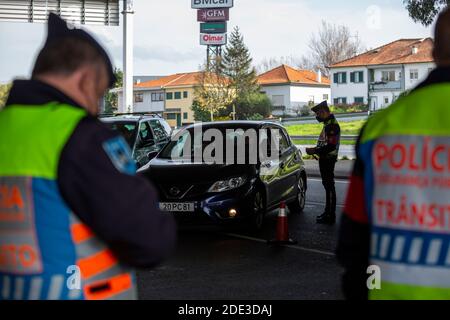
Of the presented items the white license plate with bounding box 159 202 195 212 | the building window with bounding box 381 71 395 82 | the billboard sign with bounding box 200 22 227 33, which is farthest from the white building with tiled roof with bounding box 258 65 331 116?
the white license plate with bounding box 159 202 195 212

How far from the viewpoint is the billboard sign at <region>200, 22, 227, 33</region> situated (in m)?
115

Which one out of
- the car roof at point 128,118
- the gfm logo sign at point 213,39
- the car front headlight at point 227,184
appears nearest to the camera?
the car front headlight at point 227,184

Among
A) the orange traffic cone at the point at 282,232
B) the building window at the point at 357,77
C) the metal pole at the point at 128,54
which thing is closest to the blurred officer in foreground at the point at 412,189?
the orange traffic cone at the point at 282,232

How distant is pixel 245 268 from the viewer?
8.97 meters

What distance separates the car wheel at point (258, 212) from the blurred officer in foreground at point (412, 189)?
28.5ft

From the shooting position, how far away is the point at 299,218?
13352 mm

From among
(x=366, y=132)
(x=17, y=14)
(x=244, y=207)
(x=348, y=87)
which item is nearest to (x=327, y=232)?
(x=244, y=207)

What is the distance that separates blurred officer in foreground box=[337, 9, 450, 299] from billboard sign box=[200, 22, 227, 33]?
4473 inches

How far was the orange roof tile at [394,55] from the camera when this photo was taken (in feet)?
326

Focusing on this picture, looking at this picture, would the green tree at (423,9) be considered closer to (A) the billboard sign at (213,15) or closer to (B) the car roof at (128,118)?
(B) the car roof at (128,118)

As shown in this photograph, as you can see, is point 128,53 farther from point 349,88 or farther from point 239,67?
point 349,88

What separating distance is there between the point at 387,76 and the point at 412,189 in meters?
102

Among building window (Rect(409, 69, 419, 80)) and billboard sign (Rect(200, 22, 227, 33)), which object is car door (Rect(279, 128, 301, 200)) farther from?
billboard sign (Rect(200, 22, 227, 33))
